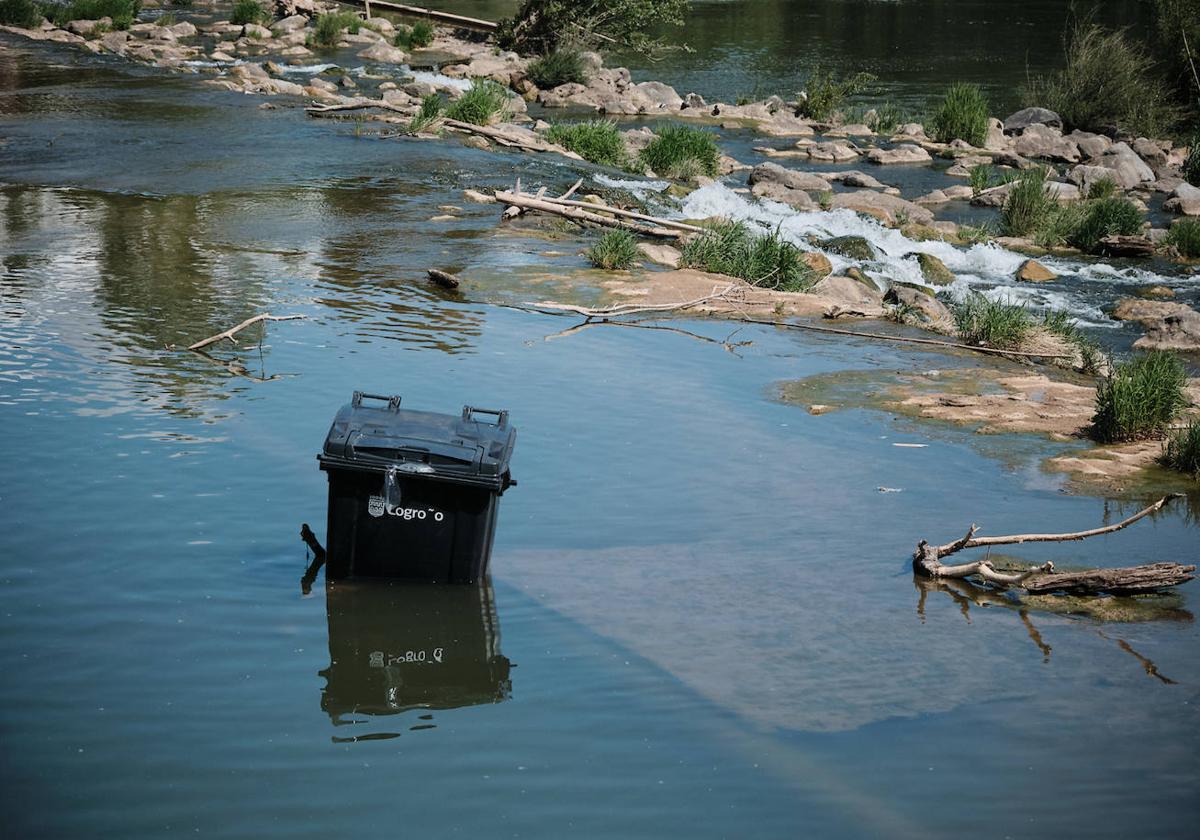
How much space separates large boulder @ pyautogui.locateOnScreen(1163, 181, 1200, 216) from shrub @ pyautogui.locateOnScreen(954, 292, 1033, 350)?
35.1 ft

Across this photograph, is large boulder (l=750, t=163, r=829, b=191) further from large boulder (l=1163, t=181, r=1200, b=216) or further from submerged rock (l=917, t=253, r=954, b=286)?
large boulder (l=1163, t=181, r=1200, b=216)

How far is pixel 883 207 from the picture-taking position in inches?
827

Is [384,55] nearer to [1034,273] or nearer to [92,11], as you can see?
[92,11]

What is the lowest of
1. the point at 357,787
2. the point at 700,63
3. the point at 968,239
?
the point at 357,787

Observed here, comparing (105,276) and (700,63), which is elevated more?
(700,63)

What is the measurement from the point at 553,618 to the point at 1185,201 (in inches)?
770

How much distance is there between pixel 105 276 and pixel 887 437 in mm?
7718

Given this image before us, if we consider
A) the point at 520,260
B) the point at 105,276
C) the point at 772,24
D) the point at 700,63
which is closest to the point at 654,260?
the point at 520,260

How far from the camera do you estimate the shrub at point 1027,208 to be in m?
20.3

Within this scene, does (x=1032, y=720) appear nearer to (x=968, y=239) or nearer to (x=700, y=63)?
(x=968, y=239)

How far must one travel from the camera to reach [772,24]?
48.2 metres

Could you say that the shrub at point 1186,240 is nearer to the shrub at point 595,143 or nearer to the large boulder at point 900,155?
the large boulder at point 900,155

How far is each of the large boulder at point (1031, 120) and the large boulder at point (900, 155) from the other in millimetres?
3185

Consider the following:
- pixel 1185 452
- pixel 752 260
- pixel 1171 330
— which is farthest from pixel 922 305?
pixel 1185 452
